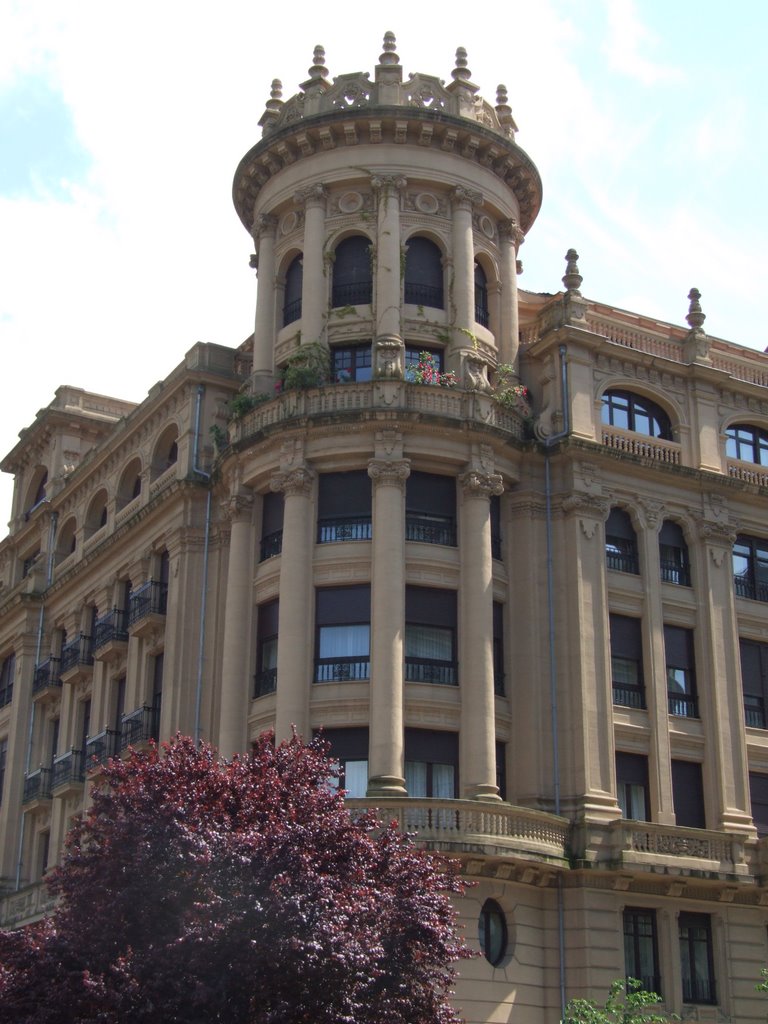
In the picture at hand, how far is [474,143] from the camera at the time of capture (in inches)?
1900

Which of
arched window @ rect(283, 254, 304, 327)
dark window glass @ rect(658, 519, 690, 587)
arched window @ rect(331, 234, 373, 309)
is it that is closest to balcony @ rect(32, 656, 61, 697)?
arched window @ rect(283, 254, 304, 327)

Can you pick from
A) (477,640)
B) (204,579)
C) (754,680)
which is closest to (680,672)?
(754,680)

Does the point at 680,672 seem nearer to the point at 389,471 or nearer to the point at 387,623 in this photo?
the point at 387,623

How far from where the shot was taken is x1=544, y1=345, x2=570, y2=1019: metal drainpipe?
40.2 m

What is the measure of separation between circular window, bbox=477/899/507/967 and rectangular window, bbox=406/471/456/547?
1015 cm

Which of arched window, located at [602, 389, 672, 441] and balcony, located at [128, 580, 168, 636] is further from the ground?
arched window, located at [602, 389, 672, 441]

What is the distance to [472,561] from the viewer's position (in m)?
42.9

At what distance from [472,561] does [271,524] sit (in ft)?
20.9

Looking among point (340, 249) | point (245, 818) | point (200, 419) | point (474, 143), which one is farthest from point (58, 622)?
point (245, 818)

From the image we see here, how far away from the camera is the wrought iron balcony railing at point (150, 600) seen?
4972cm

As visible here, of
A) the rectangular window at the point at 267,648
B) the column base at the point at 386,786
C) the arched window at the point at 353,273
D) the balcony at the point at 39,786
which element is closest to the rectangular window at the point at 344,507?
the rectangular window at the point at 267,648

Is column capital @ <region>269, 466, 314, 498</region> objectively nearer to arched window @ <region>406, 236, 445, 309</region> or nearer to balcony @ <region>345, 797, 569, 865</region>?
arched window @ <region>406, 236, 445, 309</region>

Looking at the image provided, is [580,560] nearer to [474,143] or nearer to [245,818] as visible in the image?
[474,143]

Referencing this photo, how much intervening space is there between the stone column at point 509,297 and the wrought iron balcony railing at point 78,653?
1854 centimetres
